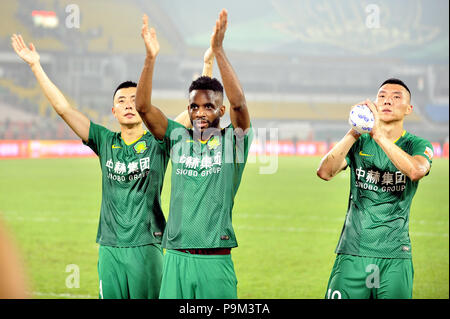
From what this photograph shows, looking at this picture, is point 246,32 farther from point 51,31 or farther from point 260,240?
point 260,240

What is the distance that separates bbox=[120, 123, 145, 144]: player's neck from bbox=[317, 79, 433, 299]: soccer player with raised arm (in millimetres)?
1286

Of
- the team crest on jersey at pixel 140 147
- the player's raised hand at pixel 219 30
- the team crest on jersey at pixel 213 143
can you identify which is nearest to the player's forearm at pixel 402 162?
the team crest on jersey at pixel 213 143

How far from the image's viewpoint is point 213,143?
346 cm

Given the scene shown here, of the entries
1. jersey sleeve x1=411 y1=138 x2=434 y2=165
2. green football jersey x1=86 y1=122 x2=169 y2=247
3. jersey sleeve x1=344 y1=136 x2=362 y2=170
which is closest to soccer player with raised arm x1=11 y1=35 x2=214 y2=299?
green football jersey x1=86 y1=122 x2=169 y2=247

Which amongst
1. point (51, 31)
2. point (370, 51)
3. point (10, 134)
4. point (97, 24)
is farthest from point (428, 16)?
point (10, 134)

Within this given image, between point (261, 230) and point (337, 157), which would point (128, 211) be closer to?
point (337, 157)

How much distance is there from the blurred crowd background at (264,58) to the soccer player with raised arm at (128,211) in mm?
35450

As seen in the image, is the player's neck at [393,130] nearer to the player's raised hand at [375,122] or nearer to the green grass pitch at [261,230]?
the player's raised hand at [375,122]

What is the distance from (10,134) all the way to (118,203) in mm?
29421

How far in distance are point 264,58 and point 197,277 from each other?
1768 inches

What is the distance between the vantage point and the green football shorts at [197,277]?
325 cm

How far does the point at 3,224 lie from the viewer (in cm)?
82

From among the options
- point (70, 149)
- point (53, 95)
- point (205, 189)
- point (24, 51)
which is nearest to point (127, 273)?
point (205, 189)

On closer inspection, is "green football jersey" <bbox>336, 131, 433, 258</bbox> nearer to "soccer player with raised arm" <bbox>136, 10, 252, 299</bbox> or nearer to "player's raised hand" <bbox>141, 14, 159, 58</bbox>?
"soccer player with raised arm" <bbox>136, 10, 252, 299</bbox>
